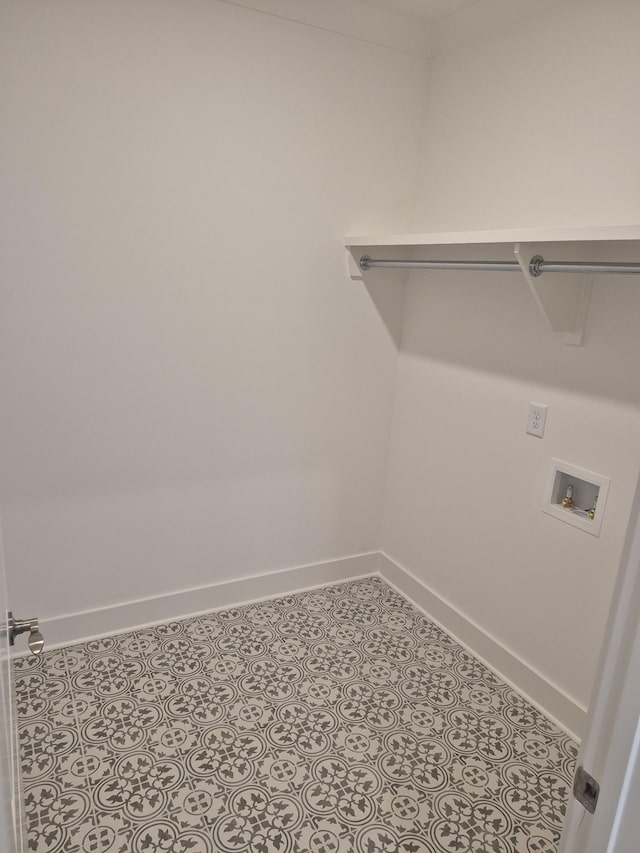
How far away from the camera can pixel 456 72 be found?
2242mm

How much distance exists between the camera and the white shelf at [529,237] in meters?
1.40

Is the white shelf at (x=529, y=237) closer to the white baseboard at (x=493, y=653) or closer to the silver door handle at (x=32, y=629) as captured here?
the white baseboard at (x=493, y=653)

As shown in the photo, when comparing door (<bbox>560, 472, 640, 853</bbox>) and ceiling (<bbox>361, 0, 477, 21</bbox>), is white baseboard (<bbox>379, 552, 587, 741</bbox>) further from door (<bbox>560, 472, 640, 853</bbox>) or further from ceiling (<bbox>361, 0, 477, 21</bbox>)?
ceiling (<bbox>361, 0, 477, 21</bbox>)

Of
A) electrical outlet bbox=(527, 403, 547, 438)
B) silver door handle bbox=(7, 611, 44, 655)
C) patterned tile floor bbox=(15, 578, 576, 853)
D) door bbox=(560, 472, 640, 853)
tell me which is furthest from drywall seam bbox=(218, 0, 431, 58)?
patterned tile floor bbox=(15, 578, 576, 853)

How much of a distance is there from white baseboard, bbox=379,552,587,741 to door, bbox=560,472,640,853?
1.18m

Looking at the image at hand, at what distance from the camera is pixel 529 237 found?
163 centimetres

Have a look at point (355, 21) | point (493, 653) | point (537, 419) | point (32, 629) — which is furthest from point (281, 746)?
point (355, 21)

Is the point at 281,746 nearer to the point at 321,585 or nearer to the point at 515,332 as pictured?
the point at 321,585

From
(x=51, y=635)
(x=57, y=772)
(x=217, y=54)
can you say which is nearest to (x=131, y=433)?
(x=51, y=635)

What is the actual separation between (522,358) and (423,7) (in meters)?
1.33

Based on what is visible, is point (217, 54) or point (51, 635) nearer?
point (217, 54)

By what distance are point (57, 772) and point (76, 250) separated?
5.12 ft

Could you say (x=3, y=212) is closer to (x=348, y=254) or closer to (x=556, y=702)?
(x=348, y=254)

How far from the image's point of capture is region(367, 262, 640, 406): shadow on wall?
171 cm
